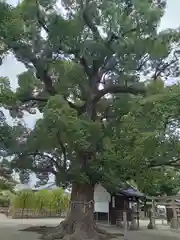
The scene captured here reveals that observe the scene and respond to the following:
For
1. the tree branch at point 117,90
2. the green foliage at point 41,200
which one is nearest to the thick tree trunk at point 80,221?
the tree branch at point 117,90

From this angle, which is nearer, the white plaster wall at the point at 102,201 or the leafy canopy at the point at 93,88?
the leafy canopy at the point at 93,88

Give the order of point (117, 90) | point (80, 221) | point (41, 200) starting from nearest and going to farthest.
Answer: point (80, 221) < point (117, 90) < point (41, 200)

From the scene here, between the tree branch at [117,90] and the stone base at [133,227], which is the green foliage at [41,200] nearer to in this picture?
the stone base at [133,227]

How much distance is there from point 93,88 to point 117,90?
1174 millimetres

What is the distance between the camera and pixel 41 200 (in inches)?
1036

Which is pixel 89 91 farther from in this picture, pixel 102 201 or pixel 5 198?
pixel 5 198

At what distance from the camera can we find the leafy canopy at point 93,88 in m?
11.5

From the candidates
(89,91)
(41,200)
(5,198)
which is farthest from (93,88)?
(5,198)

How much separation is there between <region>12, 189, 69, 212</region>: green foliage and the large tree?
10902 millimetres

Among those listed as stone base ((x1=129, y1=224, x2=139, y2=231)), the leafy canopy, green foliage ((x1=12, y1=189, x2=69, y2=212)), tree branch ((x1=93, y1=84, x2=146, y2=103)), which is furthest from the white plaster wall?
green foliage ((x1=12, y1=189, x2=69, y2=212))

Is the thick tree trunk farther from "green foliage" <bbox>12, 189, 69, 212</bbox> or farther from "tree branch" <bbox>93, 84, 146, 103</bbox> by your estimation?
"green foliage" <bbox>12, 189, 69, 212</bbox>

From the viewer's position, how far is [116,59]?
1406cm

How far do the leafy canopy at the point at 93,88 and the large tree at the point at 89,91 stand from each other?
0.14 feet

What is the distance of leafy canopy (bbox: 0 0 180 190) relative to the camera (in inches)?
454
